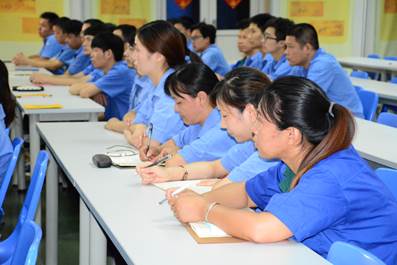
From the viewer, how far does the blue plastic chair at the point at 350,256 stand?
1.47 m

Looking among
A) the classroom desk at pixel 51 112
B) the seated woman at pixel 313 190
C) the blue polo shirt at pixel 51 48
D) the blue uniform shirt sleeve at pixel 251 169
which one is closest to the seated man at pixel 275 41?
the classroom desk at pixel 51 112

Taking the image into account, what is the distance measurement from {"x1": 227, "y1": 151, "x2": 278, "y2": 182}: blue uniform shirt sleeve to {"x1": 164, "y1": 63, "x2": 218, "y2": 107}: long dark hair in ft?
1.86

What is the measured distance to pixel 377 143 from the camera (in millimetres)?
3549

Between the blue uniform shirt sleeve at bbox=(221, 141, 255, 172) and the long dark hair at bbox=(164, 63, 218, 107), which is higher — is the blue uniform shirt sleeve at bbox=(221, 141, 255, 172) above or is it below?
below

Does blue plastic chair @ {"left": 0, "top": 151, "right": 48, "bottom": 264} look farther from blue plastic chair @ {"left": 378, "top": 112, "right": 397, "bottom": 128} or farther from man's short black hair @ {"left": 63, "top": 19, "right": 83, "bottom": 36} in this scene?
man's short black hair @ {"left": 63, "top": 19, "right": 83, "bottom": 36}

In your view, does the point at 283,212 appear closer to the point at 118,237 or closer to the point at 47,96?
the point at 118,237

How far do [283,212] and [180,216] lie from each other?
38 cm

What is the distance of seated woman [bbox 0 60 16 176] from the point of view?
2883mm

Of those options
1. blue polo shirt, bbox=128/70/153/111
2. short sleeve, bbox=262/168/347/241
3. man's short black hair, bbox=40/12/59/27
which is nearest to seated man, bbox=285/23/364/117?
blue polo shirt, bbox=128/70/153/111

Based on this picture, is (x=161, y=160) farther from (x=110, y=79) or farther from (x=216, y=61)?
(x=216, y=61)

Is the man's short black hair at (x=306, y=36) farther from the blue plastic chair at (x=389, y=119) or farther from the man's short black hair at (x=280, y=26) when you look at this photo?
the blue plastic chair at (x=389, y=119)

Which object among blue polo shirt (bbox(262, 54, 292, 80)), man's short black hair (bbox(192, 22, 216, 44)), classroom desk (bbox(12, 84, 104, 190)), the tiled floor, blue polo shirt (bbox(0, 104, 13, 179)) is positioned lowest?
the tiled floor

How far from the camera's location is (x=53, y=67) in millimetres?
7688

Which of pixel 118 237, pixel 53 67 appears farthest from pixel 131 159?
pixel 53 67
